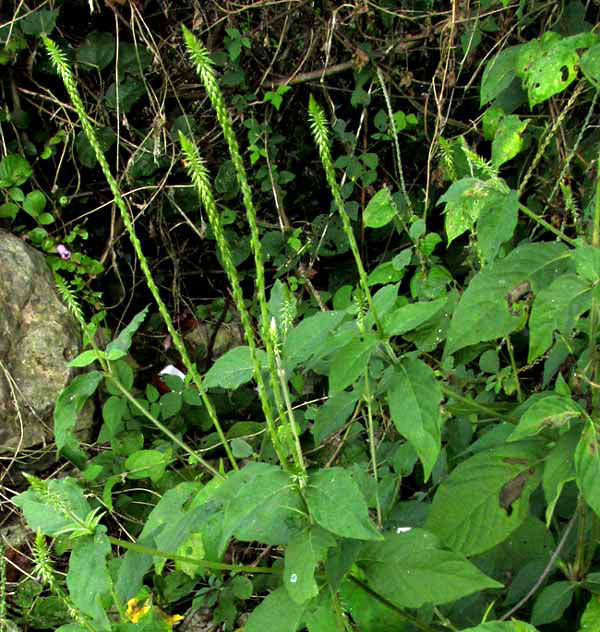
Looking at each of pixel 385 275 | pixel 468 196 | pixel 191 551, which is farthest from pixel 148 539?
pixel 385 275

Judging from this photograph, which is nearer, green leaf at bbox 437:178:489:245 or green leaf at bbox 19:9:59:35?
green leaf at bbox 437:178:489:245

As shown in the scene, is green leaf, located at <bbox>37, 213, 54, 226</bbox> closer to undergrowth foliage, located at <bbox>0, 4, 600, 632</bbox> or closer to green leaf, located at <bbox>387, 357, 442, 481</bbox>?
undergrowth foliage, located at <bbox>0, 4, 600, 632</bbox>

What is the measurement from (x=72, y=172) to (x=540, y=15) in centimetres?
223

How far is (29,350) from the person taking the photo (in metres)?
3.25

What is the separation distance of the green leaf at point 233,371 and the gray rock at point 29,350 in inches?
76.3

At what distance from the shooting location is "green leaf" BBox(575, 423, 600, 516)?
1.24 m

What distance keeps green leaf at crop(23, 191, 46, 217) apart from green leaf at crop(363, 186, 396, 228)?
179 centimetres

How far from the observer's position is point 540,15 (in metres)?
3.28

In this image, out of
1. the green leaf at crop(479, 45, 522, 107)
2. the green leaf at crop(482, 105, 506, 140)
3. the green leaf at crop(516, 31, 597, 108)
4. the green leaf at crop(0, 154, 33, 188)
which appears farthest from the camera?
the green leaf at crop(0, 154, 33, 188)

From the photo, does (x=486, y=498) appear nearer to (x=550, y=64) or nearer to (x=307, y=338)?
(x=307, y=338)

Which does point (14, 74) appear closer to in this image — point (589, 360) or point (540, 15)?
point (540, 15)

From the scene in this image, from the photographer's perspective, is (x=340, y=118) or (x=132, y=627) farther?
(x=340, y=118)

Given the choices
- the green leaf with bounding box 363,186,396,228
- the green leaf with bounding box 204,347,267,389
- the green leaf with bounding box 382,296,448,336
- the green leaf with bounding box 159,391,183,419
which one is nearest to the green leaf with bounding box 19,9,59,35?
the green leaf with bounding box 159,391,183,419

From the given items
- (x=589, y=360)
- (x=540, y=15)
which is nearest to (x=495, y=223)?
(x=589, y=360)
